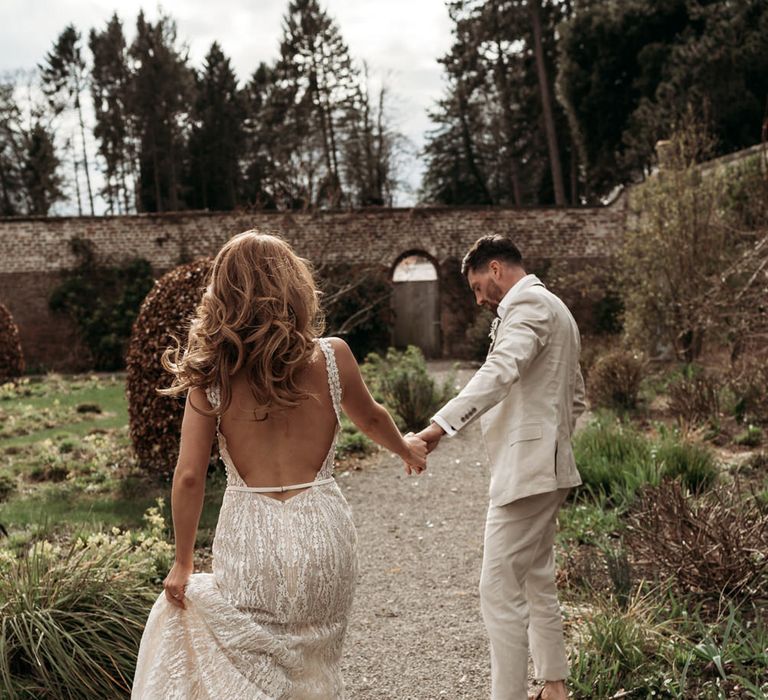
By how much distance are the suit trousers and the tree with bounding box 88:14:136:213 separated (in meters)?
35.5

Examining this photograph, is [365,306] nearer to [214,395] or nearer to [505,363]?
[505,363]

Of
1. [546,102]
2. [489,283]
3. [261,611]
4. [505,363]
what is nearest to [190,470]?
[261,611]

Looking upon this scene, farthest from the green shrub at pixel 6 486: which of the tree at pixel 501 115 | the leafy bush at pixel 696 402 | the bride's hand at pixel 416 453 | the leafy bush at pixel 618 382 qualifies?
the tree at pixel 501 115

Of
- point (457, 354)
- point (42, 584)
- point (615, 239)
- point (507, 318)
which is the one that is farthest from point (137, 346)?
point (615, 239)

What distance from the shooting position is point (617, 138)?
Answer: 25.7 meters

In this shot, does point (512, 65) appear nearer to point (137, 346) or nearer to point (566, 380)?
point (137, 346)

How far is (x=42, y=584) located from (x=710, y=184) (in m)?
11.9

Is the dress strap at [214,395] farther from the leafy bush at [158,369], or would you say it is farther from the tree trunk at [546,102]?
the tree trunk at [546,102]

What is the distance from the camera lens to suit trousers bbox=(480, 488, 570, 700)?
10.3 feet

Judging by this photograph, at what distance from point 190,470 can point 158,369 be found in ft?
17.6

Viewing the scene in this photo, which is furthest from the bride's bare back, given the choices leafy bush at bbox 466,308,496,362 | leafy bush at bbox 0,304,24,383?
leafy bush at bbox 0,304,24,383

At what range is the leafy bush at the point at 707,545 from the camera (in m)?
4.06

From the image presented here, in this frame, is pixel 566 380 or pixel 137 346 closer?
pixel 566 380

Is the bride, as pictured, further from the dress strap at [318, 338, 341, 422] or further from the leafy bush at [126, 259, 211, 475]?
the leafy bush at [126, 259, 211, 475]
